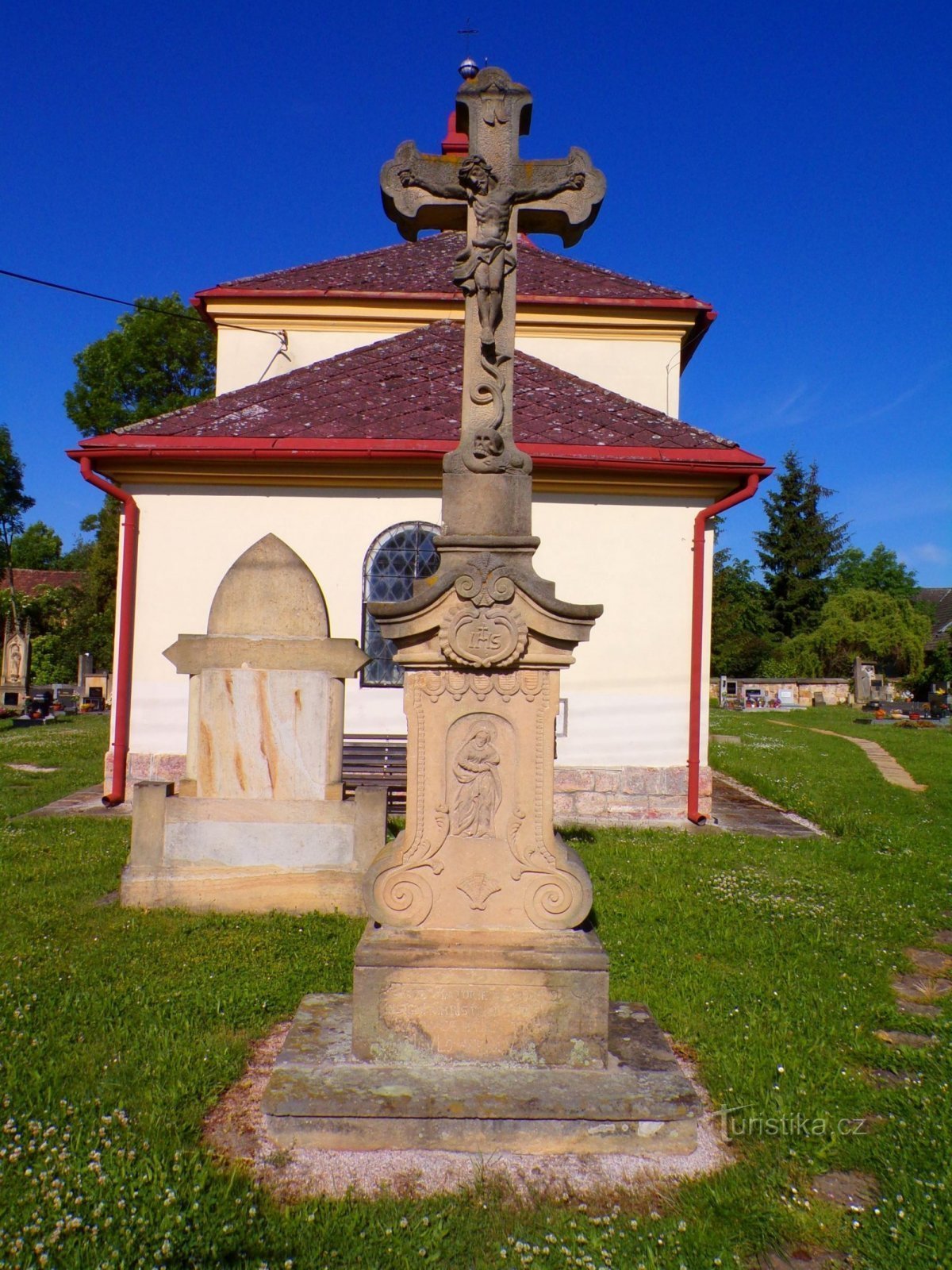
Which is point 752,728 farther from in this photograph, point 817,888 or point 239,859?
point 239,859

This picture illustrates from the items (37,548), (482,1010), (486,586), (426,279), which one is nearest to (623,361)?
(426,279)

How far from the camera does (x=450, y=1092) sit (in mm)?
3059

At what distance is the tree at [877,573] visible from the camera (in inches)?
2381

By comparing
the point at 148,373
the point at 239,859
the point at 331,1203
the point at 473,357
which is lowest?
the point at 331,1203

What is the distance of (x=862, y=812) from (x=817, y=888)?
399 centimetres

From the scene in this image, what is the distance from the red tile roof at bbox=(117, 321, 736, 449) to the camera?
886 centimetres

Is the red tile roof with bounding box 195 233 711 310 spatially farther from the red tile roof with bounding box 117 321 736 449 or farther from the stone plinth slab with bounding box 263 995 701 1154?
the stone plinth slab with bounding box 263 995 701 1154

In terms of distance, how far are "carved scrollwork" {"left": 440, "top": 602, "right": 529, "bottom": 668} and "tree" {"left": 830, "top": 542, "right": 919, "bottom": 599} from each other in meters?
60.8

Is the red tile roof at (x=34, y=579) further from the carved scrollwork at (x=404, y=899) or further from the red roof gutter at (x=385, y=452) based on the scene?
the carved scrollwork at (x=404, y=899)

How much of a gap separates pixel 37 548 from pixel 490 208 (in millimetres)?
63231

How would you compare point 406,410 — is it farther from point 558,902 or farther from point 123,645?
point 558,902

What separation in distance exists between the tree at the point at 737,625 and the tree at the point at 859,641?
3.90ft

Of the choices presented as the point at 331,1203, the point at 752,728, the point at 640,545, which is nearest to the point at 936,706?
the point at 752,728

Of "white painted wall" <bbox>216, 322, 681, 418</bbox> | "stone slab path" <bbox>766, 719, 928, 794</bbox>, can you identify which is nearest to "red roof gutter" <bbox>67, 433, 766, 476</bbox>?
"white painted wall" <bbox>216, 322, 681, 418</bbox>
